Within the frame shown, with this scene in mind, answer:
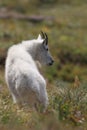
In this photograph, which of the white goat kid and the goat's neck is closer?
the white goat kid

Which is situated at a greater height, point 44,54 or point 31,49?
point 44,54

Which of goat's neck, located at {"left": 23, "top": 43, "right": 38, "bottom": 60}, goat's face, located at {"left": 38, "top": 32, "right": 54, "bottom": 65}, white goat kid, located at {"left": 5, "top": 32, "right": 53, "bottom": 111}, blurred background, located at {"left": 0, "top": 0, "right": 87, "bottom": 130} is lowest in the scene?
white goat kid, located at {"left": 5, "top": 32, "right": 53, "bottom": 111}

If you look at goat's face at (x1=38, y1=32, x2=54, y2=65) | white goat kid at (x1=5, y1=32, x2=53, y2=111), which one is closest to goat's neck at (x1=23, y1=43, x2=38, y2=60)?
goat's face at (x1=38, y1=32, x2=54, y2=65)

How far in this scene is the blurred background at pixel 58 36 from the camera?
34.6 feet

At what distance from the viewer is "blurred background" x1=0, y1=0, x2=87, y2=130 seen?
415 inches

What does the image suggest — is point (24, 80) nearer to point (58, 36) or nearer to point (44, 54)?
point (44, 54)

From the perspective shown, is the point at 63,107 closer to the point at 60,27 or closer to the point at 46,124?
the point at 46,124

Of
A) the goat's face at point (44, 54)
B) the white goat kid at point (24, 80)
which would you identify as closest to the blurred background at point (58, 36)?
the white goat kid at point (24, 80)

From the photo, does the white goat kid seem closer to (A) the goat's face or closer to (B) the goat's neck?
(B) the goat's neck

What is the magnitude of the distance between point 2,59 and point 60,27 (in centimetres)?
2301

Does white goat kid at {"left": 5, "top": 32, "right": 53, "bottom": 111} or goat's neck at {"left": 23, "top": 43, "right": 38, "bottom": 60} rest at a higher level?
goat's neck at {"left": 23, "top": 43, "right": 38, "bottom": 60}

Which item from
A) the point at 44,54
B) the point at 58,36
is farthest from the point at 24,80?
the point at 58,36

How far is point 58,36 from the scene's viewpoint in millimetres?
38031

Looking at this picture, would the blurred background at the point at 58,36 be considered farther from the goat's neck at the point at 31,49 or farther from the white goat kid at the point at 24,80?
the goat's neck at the point at 31,49
